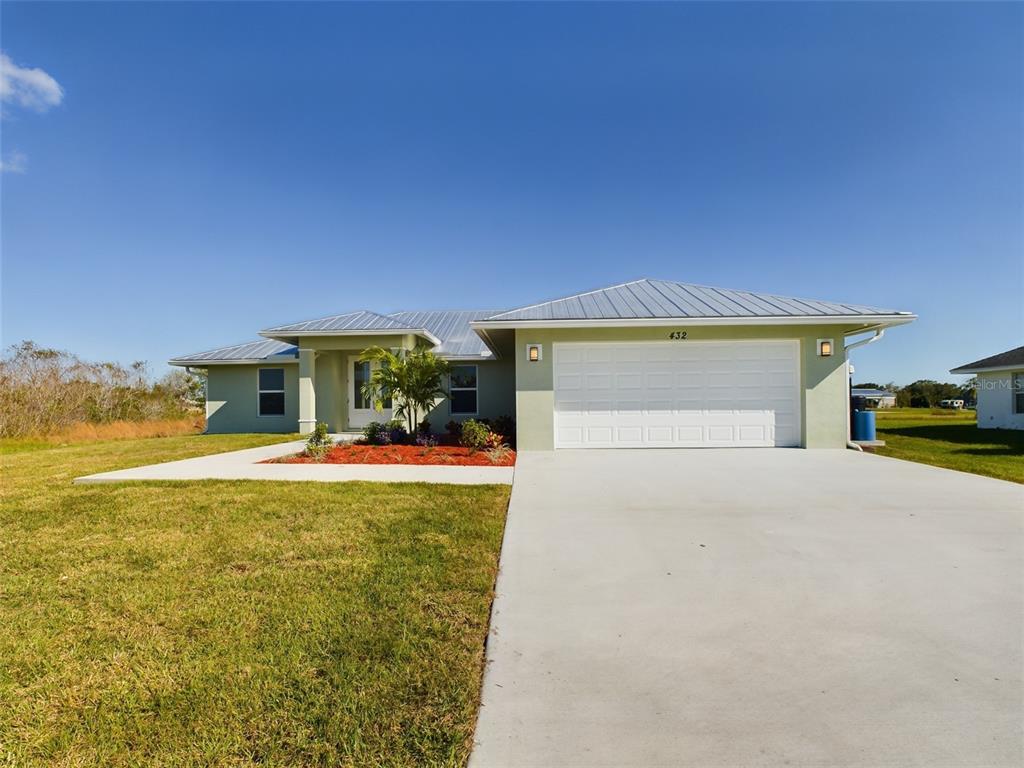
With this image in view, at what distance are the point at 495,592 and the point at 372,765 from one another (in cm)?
150

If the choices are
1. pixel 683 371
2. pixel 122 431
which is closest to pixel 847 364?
pixel 683 371

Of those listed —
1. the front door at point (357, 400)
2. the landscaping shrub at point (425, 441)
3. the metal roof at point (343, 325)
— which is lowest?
the landscaping shrub at point (425, 441)

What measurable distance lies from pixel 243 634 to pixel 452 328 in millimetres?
14410

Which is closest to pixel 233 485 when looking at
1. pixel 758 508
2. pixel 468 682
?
pixel 468 682

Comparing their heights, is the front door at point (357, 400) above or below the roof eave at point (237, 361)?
below

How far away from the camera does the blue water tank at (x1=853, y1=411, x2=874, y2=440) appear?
33.5ft

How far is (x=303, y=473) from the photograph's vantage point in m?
7.15

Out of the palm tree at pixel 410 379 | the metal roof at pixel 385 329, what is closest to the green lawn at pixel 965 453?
the palm tree at pixel 410 379

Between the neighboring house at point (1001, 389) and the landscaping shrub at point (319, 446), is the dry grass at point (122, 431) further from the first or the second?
the neighboring house at point (1001, 389)

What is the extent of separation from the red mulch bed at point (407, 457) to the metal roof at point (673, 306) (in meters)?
2.97

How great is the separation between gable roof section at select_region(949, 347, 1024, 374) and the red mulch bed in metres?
21.9

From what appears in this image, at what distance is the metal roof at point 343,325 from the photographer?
12.9 meters

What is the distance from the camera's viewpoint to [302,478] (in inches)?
265

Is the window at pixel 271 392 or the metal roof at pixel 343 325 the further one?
the window at pixel 271 392
